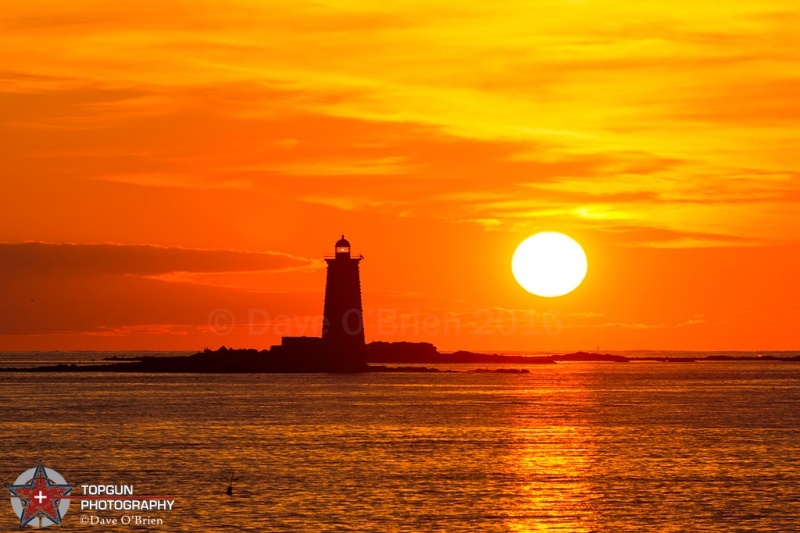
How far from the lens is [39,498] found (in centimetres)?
3831

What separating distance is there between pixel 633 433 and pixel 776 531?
3078 centimetres

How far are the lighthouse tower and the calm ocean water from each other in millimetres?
17978

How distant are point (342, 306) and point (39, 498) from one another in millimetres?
74818

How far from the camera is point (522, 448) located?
5659cm

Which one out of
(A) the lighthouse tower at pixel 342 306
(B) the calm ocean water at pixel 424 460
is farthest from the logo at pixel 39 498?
(A) the lighthouse tower at pixel 342 306

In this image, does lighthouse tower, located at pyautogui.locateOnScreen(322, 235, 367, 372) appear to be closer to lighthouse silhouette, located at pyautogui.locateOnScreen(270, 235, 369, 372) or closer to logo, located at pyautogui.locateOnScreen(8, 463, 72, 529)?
lighthouse silhouette, located at pyautogui.locateOnScreen(270, 235, 369, 372)

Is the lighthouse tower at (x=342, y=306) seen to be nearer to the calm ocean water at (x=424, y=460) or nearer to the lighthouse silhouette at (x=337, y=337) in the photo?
the lighthouse silhouette at (x=337, y=337)

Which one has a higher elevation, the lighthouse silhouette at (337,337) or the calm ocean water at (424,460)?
the lighthouse silhouette at (337,337)

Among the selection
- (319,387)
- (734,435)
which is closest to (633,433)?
(734,435)

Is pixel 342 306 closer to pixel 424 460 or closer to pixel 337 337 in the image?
pixel 337 337

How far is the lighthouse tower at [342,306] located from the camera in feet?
363

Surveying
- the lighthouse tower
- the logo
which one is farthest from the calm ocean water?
the lighthouse tower

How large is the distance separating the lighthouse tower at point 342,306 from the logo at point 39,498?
67.5 meters

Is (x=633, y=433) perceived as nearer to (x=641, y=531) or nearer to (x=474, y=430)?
(x=474, y=430)
